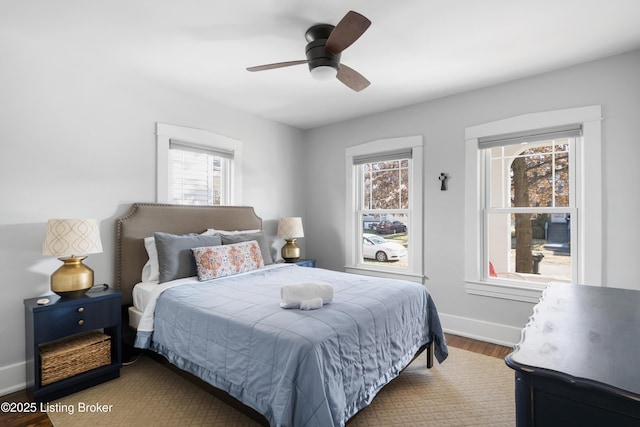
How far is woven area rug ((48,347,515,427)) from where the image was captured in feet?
6.59

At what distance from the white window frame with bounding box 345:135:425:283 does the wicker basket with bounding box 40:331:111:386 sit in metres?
2.91

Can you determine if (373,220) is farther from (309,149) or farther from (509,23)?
(509,23)

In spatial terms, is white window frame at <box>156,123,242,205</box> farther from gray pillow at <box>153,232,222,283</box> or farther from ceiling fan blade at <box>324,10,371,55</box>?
ceiling fan blade at <box>324,10,371,55</box>

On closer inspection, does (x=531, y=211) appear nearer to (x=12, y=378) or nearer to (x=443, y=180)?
(x=443, y=180)

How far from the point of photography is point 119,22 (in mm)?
2184

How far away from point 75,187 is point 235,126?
1847 millimetres

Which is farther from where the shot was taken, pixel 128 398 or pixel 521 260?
pixel 521 260

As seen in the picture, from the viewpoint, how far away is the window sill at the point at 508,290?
9.98ft

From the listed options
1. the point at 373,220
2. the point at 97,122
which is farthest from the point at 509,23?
the point at 97,122

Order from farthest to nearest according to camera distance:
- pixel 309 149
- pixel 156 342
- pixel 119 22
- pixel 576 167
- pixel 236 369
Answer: pixel 309 149 → pixel 576 167 → pixel 156 342 → pixel 119 22 → pixel 236 369

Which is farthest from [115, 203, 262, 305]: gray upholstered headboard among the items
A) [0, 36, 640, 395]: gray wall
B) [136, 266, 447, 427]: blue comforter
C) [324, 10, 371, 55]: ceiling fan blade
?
[324, 10, 371, 55]: ceiling fan blade

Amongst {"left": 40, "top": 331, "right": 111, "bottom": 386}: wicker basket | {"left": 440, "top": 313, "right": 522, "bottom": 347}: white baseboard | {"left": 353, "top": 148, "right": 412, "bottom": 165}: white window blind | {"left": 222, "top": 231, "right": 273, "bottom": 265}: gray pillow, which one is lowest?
{"left": 440, "top": 313, "right": 522, "bottom": 347}: white baseboard

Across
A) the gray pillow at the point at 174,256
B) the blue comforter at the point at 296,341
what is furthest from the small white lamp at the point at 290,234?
the blue comforter at the point at 296,341

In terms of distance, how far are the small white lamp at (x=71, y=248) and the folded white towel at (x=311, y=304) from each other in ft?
5.49
